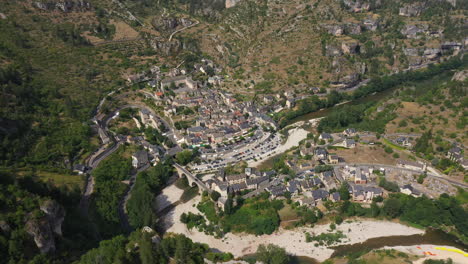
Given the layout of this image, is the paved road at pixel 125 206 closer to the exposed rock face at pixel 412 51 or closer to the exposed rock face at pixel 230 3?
the exposed rock face at pixel 230 3

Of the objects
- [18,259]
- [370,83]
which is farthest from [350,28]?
[18,259]

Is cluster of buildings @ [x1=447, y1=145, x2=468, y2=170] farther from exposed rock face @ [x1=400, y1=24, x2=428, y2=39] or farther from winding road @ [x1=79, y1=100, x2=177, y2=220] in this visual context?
exposed rock face @ [x1=400, y1=24, x2=428, y2=39]

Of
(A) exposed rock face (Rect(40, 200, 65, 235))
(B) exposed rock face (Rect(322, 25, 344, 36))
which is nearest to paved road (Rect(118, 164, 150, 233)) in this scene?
(A) exposed rock face (Rect(40, 200, 65, 235))

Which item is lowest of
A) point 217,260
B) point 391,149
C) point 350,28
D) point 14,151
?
point 217,260

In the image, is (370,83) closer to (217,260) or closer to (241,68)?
(241,68)

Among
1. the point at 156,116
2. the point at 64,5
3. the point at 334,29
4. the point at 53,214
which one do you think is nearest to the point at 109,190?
the point at 53,214

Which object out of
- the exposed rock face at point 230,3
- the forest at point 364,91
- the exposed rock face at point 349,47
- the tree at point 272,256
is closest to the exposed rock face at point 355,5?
the exposed rock face at point 349,47
